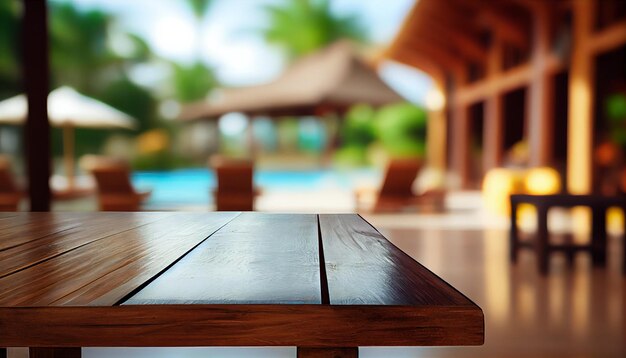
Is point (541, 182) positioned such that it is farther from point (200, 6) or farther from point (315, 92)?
point (200, 6)

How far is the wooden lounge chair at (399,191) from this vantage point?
283 inches

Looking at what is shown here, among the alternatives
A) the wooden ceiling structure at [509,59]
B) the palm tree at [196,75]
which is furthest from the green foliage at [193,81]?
the wooden ceiling structure at [509,59]

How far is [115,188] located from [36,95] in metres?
3.27

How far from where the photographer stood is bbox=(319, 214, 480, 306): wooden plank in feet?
2.67

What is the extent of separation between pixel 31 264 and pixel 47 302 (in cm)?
31

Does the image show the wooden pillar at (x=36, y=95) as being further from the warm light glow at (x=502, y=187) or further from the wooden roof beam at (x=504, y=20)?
the wooden roof beam at (x=504, y=20)

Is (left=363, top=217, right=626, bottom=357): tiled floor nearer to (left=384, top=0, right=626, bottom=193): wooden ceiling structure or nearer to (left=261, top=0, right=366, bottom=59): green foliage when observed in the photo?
(left=384, top=0, right=626, bottom=193): wooden ceiling structure

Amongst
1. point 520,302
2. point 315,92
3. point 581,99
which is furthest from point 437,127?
point 520,302

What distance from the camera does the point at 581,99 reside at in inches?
261

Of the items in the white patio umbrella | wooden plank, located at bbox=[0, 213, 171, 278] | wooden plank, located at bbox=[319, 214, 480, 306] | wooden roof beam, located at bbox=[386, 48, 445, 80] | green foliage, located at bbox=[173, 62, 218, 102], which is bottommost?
wooden plank, located at bbox=[319, 214, 480, 306]

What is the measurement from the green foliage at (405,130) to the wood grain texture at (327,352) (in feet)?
48.6

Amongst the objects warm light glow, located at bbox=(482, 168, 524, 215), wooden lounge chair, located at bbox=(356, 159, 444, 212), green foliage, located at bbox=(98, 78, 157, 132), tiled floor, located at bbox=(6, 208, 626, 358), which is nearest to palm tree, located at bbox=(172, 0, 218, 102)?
green foliage, located at bbox=(98, 78, 157, 132)

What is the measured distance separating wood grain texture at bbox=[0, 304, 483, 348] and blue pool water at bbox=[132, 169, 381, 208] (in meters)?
11.9

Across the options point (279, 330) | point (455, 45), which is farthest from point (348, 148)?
point (279, 330)
